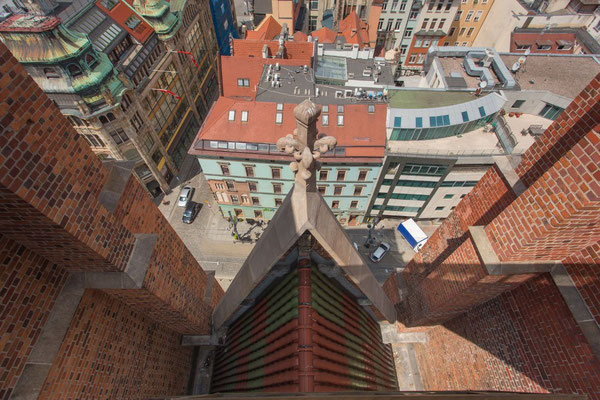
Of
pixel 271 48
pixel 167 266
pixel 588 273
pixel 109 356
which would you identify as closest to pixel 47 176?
pixel 167 266

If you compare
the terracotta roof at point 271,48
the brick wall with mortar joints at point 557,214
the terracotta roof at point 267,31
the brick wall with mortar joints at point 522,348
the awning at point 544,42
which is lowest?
the brick wall with mortar joints at point 522,348

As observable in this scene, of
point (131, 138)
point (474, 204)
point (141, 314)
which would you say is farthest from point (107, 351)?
point (131, 138)

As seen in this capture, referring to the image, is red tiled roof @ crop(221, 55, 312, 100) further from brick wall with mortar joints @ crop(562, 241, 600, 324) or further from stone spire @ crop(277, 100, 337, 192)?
brick wall with mortar joints @ crop(562, 241, 600, 324)

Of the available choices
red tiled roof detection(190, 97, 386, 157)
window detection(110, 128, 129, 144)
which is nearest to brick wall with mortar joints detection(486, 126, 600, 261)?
red tiled roof detection(190, 97, 386, 157)

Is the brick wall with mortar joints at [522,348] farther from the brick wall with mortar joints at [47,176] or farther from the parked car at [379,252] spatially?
the parked car at [379,252]

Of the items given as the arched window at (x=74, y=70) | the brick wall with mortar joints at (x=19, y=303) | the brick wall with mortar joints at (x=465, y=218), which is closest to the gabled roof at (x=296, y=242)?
the brick wall with mortar joints at (x=465, y=218)

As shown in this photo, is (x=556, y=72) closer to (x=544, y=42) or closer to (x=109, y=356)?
(x=544, y=42)
